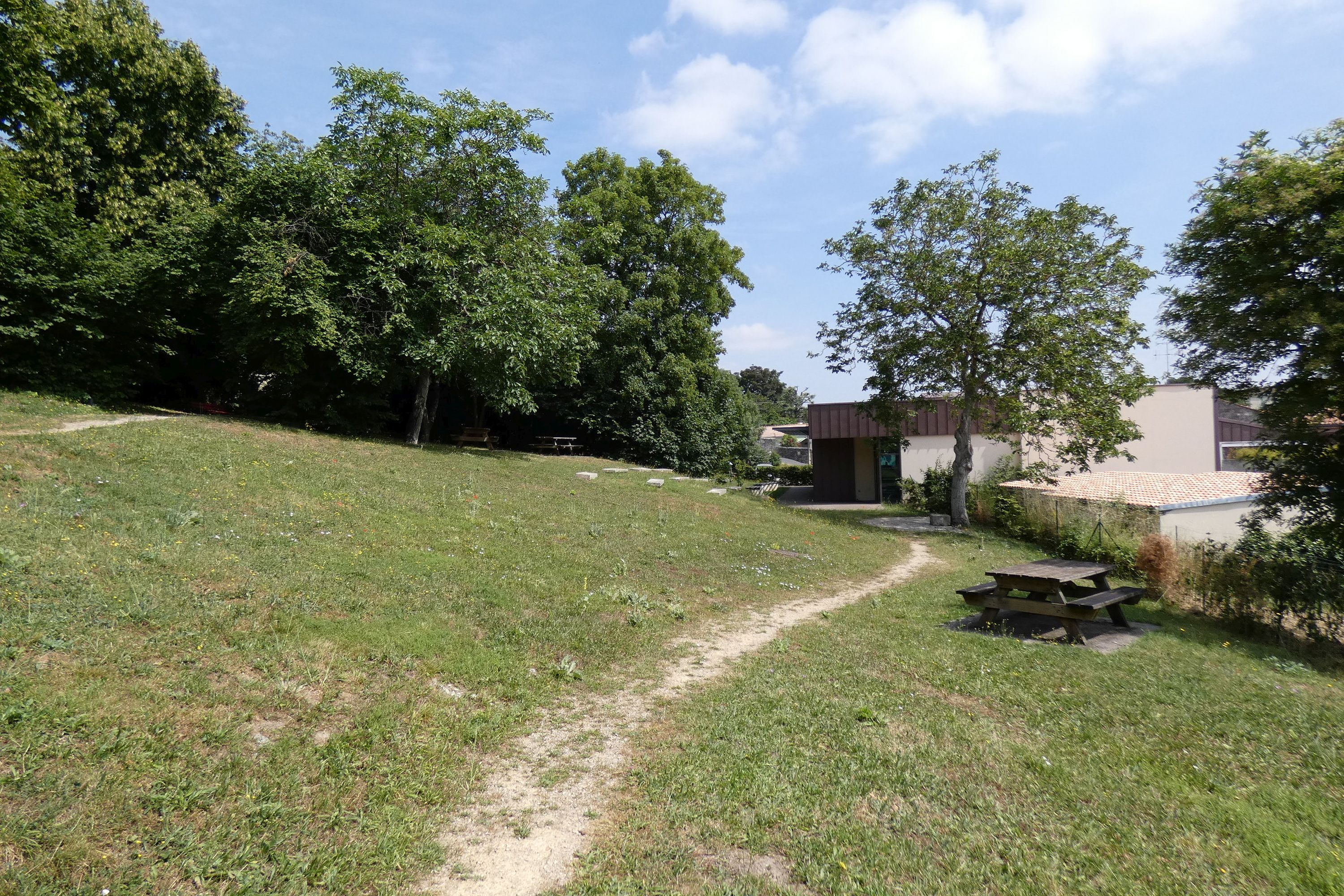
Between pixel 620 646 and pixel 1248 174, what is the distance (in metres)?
12.4

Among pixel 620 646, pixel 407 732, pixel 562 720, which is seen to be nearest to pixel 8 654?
pixel 407 732

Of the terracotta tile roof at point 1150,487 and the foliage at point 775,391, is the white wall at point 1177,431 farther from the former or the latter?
the foliage at point 775,391

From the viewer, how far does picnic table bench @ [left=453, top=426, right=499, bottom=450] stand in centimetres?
2648

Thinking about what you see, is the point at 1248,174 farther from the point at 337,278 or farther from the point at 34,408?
the point at 34,408

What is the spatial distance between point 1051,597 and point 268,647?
9531mm

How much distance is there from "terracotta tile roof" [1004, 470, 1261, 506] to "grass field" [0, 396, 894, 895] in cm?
1149

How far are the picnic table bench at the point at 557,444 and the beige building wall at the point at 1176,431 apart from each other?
67.1 ft

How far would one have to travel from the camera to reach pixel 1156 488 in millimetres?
19625

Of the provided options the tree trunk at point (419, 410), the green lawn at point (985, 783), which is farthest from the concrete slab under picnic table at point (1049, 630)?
the tree trunk at point (419, 410)

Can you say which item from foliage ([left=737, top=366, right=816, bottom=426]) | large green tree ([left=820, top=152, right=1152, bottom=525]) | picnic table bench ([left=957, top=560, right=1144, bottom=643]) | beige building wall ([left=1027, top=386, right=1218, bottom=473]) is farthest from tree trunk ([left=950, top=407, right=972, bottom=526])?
foliage ([left=737, top=366, right=816, bottom=426])

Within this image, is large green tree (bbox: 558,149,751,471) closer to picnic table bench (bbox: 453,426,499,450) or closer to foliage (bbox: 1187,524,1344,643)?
picnic table bench (bbox: 453,426,499,450)

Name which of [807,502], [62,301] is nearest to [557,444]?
[807,502]

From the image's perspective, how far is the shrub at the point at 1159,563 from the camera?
13.1 m

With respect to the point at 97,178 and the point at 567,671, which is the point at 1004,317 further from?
the point at 97,178
